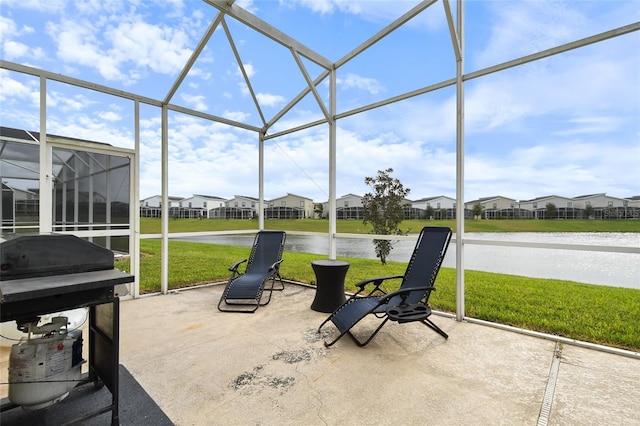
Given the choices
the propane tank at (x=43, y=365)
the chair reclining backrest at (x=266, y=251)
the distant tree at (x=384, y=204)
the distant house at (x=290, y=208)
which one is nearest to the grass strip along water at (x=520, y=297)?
the distant tree at (x=384, y=204)

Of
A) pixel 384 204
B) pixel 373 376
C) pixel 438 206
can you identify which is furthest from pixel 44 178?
pixel 384 204

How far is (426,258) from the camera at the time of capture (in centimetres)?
378

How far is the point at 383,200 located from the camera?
7.64m

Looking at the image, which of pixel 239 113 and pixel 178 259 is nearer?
pixel 239 113

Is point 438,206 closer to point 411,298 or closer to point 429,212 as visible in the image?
point 429,212

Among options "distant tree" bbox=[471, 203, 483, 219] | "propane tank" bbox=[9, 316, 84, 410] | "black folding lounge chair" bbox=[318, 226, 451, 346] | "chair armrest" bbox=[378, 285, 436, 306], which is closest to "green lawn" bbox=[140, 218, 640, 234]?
"distant tree" bbox=[471, 203, 483, 219]

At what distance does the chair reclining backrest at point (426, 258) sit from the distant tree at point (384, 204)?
3496mm

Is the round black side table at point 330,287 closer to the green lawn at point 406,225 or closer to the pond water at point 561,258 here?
the pond water at point 561,258

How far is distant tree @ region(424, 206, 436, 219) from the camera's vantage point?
5.10 metres

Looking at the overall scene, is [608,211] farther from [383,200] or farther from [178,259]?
[178,259]

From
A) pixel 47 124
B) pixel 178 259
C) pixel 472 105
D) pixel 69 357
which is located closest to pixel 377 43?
pixel 472 105

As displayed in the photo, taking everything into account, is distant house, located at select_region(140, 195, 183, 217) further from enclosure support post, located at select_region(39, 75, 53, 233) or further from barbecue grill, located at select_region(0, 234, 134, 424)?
barbecue grill, located at select_region(0, 234, 134, 424)

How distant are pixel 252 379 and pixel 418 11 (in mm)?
4762

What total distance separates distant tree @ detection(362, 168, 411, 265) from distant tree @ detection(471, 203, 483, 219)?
3.25 metres
